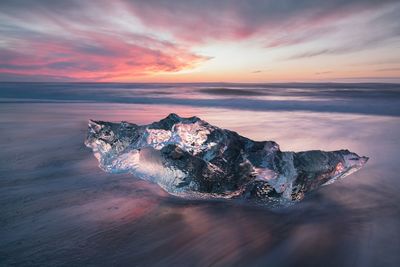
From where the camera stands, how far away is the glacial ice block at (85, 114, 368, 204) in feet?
8.50

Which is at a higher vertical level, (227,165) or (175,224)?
(227,165)

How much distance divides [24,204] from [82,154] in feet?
5.95

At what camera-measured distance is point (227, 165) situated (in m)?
2.71

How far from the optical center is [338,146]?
5305mm

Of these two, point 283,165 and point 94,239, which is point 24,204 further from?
point 283,165

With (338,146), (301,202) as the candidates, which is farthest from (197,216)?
(338,146)

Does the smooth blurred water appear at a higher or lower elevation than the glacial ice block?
lower

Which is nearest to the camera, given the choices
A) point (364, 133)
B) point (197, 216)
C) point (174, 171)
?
point (197, 216)

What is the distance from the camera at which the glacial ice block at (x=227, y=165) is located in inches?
102

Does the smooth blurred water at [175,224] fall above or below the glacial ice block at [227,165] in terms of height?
below

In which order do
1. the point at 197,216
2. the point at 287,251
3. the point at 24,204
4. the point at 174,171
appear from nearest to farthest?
the point at 287,251 → the point at 197,216 → the point at 24,204 → the point at 174,171

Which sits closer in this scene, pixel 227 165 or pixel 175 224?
pixel 175 224

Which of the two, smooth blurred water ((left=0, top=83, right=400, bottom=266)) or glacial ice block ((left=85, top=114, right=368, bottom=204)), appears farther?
glacial ice block ((left=85, top=114, right=368, bottom=204))

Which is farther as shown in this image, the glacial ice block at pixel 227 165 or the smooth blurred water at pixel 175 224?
the glacial ice block at pixel 227 165
